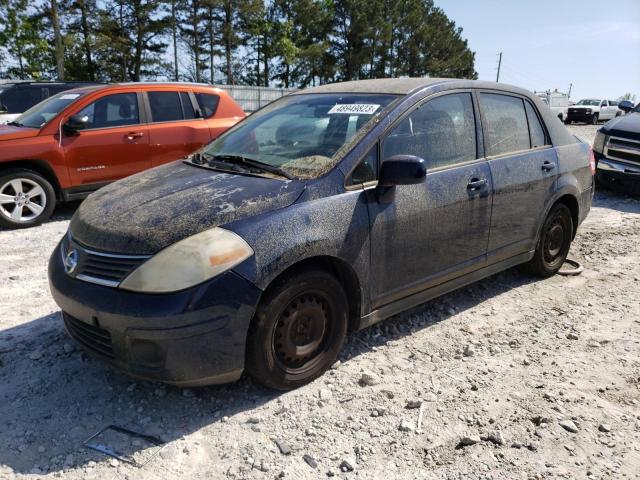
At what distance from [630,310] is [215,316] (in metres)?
3.51

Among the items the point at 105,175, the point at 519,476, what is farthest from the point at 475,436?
the point at 105,175

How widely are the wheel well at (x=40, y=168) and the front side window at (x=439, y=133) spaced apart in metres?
4.98

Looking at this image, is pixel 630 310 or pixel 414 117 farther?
pixel 630 310

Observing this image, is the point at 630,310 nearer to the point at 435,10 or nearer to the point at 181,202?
the point at 181,202

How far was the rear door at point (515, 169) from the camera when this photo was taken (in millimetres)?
3953

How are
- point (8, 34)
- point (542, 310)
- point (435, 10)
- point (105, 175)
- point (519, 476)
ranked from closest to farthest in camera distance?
point (519, 476) < point (542, 310) < point (105, 175) < point (8, 34) < point (435, 10)

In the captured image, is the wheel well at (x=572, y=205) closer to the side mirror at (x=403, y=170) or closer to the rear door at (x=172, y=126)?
the side mirror at (x=403, y=170)

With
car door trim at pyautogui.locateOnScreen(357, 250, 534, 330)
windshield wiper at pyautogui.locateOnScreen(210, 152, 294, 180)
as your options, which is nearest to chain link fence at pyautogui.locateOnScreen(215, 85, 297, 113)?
car door trim at pyautogui.locateOnScreen(357, 250, 534, 330)

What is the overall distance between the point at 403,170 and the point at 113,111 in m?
5.23

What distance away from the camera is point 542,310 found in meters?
4.23

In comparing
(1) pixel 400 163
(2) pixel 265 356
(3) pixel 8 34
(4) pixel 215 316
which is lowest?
(2) pixel 265 356

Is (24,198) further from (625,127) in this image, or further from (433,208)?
(625,127)

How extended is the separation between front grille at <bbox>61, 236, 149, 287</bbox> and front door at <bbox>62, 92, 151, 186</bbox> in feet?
14.0

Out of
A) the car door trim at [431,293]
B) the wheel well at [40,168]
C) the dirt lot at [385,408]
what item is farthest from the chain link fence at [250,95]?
the dirt lot at [385,408]
